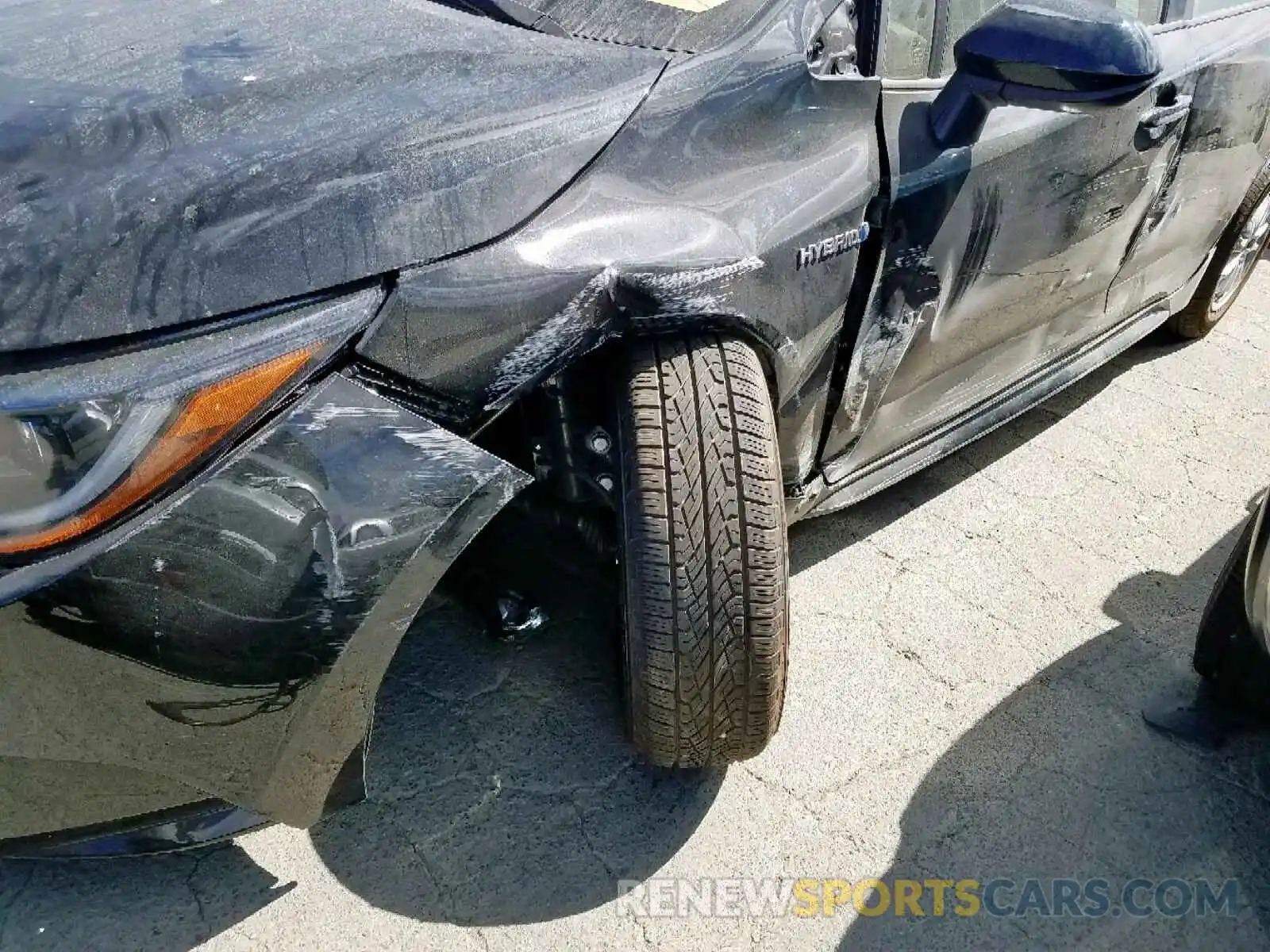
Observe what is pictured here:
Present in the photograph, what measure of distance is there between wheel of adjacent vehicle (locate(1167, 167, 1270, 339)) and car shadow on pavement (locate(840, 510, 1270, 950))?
170 cm

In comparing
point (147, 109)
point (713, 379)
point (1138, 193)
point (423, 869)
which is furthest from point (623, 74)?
point (1138, 193)

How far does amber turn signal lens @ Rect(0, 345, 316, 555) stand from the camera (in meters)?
1.26

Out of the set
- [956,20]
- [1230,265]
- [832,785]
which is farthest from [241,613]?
[1230,265]

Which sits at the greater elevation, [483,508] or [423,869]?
[483,508]

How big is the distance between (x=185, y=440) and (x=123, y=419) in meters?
0.07

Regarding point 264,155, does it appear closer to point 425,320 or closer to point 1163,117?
point 425,320

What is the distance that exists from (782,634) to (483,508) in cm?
64

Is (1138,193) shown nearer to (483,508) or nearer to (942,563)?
(942,563)

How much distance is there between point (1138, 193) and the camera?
262 centimetres

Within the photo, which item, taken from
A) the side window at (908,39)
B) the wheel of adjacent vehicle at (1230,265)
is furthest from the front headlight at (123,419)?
the wheel of adjacent vehicle at (1230,265)

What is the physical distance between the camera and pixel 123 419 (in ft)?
4.15

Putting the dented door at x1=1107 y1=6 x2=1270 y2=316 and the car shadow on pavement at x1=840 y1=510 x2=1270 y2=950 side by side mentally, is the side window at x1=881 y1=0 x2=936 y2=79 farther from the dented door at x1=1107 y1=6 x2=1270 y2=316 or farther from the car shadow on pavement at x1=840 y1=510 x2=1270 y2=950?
the car shadow on pavement at x1=840 y1=510 x2=1270 y2=950

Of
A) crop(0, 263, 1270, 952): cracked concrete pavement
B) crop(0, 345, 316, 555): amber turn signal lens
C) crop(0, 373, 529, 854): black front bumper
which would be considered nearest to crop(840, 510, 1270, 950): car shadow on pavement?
crop(0, 263, 1270, 952): cracked concrete pavement

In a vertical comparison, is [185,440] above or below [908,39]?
below
